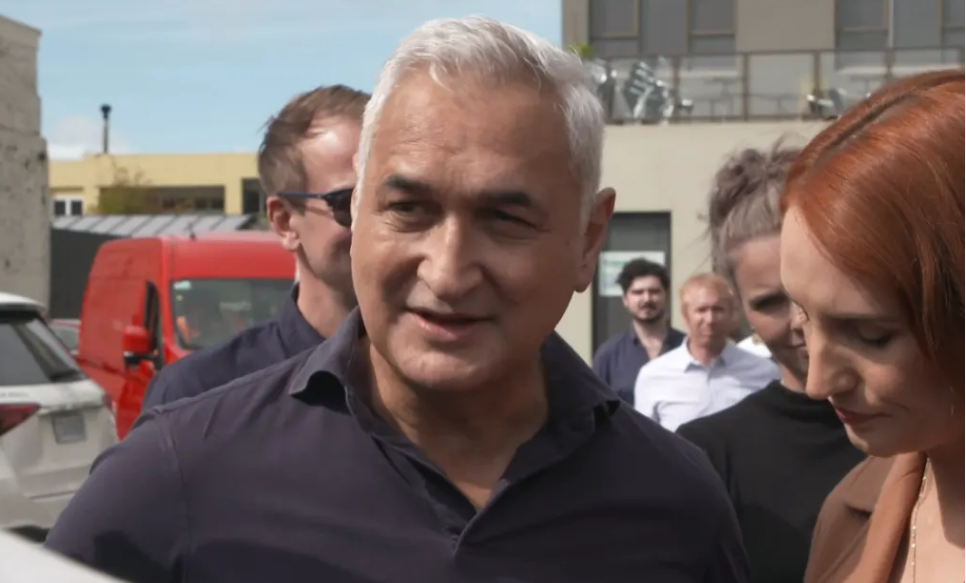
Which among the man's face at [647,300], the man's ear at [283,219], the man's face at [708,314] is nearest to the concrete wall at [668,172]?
the man's face at [647,300]

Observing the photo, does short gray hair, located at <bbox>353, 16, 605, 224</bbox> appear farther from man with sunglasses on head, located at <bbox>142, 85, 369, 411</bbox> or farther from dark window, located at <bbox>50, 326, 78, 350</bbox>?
dark window, located at <bbox>50, 326, 78, 350</bbox>

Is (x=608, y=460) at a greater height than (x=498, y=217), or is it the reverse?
(x=498, y=217)

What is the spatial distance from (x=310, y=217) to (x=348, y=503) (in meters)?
1.54

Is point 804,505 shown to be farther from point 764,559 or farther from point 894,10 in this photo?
point 894,10

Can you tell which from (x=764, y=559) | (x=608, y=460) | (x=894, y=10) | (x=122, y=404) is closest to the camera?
(x=608, y=460)

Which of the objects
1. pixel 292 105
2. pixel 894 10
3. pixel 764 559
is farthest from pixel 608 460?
pixel 894 10

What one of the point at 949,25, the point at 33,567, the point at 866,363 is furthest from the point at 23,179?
the point at 33,567

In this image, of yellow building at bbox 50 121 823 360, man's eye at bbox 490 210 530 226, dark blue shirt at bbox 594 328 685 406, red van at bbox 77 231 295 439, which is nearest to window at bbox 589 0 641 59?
yellow building at bbox 50 121 823 360

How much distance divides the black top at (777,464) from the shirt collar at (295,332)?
921mm

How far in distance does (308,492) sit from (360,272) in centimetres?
33

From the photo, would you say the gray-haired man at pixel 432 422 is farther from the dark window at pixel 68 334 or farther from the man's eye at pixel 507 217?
the dark window at pixel 68 334

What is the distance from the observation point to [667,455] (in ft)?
7.02

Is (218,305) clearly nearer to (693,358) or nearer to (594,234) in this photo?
(693,358)

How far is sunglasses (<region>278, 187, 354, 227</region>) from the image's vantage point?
314cm
